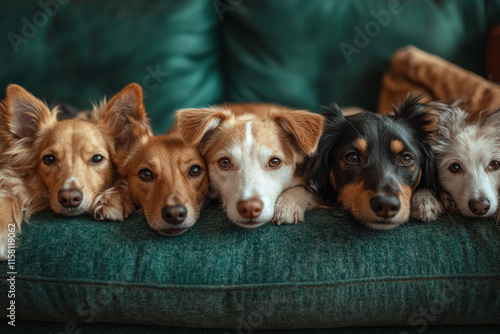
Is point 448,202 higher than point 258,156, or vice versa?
point 258,156

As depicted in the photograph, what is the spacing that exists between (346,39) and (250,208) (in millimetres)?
1915

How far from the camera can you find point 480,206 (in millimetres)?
1649

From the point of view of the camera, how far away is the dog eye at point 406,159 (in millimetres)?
1853

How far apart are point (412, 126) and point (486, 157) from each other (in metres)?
0.39

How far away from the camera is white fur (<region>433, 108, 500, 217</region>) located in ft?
Answer: 5.61

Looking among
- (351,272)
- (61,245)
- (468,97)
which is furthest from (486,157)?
(61,245)

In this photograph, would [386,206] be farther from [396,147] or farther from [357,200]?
[396,147]

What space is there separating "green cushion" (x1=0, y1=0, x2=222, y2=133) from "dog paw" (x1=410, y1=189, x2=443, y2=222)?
2096 mm

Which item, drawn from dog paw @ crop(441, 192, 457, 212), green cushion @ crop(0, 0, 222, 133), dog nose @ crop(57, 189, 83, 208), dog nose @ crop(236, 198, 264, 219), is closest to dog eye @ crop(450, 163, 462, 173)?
dog paw @ crop(441, 192, 457, 212)

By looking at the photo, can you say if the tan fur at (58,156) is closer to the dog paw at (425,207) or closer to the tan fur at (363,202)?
the tan fur at (363,202)

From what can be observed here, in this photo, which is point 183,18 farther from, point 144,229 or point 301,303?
point 301,303

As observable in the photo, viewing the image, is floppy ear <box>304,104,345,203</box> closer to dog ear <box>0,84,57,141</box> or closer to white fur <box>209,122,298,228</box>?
white fur <box>209,122,298,228</box>

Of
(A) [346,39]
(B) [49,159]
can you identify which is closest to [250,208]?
(B) [49,159]

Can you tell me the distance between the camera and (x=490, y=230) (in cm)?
159
